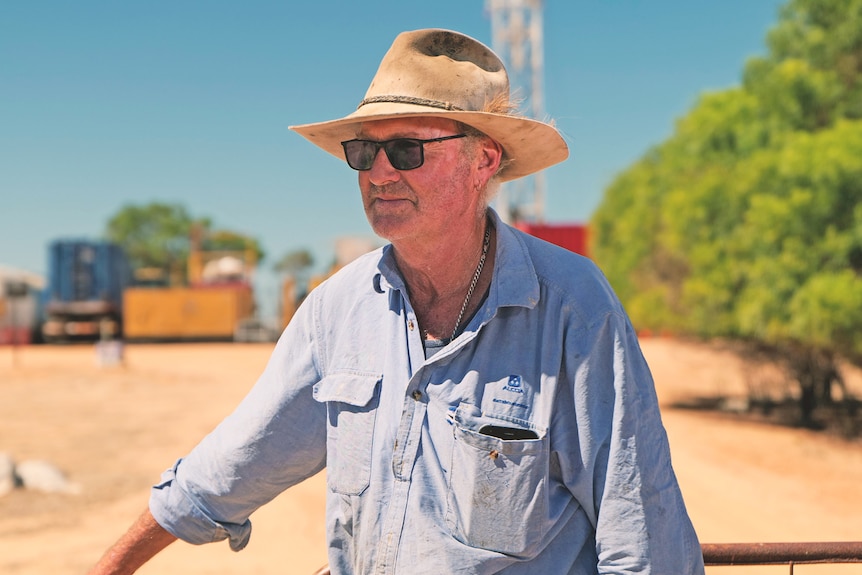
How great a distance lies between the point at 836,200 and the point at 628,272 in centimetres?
653

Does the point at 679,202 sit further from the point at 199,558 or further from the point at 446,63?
the point at 446,63

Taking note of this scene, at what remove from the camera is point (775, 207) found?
1074cm

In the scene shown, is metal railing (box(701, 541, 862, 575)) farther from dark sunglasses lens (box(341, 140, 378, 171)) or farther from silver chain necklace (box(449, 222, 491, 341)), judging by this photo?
dark sunglasses lens (box(341, 140, 378, 171))

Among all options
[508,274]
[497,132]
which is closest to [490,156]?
[497,132]

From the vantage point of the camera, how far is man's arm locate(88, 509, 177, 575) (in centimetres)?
184

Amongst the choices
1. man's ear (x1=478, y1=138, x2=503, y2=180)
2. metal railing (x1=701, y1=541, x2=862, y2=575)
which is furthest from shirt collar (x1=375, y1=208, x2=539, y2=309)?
metal railing (x1=701, y1=541, x2=862, y2=575)

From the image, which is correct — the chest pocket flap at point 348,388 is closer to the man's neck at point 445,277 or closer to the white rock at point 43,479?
the man's neck at point 445,277

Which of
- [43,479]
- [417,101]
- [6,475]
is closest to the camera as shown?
[417,101]

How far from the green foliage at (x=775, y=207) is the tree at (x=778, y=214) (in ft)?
0.06

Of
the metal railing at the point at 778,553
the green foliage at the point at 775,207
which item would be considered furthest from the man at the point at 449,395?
the green foliage at the point at 775,207

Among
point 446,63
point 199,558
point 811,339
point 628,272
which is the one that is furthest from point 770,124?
point 446,63

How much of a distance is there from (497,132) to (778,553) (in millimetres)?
1108

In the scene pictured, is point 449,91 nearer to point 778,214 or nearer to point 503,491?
point 503,491

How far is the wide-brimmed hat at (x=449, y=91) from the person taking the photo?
174 centimetres
